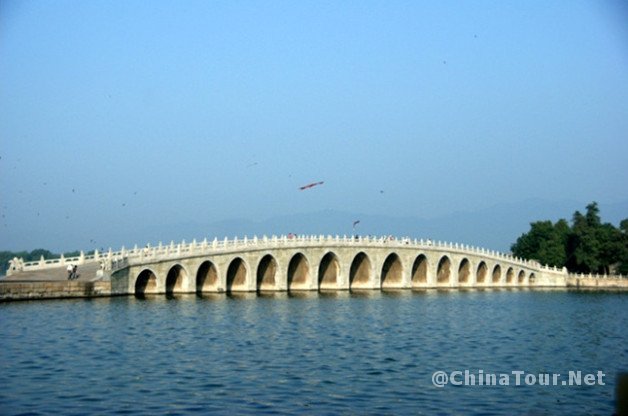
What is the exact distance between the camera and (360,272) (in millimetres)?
65750

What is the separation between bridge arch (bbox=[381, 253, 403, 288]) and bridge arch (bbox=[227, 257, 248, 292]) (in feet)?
59.2

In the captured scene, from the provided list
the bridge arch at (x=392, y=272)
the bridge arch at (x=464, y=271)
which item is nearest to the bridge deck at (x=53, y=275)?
the bridge arch at (x=392, y=272)

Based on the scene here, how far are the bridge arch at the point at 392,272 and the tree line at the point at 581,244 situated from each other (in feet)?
108

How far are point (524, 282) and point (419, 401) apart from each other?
238ft

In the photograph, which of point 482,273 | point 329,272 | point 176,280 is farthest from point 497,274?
point 176,280

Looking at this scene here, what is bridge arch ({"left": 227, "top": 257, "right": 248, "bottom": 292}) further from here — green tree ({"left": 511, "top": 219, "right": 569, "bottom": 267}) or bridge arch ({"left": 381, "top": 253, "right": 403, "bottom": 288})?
green tree ({"left": 511, "top": 219, "right": 569, "bottom": 267})

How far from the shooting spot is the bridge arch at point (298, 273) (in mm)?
58562

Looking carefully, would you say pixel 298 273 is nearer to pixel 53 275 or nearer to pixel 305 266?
pixel 305 266

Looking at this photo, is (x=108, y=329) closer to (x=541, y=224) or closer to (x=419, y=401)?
(x=419, y=401)

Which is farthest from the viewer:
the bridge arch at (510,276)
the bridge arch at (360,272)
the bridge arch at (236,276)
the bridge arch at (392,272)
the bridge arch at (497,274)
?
the bridge arch at (510,276)

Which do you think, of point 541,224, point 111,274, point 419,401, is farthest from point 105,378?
point 541,224

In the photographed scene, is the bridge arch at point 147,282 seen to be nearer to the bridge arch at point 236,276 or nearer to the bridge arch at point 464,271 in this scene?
the bridge arch at point 236,276

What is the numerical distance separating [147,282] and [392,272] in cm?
2788

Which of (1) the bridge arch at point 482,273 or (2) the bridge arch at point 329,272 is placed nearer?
(2) the bridge arch at point 329,272
